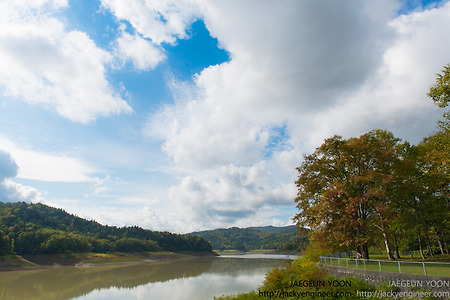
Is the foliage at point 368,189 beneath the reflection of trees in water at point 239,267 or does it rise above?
above

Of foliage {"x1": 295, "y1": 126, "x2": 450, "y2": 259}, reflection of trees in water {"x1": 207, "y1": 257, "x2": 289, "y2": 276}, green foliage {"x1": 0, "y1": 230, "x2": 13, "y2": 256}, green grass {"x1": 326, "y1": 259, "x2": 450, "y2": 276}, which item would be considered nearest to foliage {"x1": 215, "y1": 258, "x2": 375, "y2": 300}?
green grass {"x1": 326, "y1": 259, "x2": 450, "y2": 276}

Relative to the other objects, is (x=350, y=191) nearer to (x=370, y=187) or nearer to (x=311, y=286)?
(x=370, y=187)

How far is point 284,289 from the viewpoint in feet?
55.8

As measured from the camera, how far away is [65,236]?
3506 inches

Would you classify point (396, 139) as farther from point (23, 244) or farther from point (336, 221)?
point (23, 244)

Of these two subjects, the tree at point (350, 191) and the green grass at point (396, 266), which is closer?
the green grass at point (396, 266)

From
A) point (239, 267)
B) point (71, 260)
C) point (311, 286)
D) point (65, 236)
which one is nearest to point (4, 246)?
point (71, 260)

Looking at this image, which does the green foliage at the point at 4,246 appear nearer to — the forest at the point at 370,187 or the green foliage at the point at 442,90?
the forest at the point at 370,187

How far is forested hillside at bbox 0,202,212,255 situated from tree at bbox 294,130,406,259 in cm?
7781

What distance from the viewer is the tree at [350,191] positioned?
79.8 ft

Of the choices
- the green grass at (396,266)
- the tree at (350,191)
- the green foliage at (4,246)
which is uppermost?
the tree at (350,191)

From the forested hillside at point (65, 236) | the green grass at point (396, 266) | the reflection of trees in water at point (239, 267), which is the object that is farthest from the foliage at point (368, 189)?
the forested hillside at point (65, 236)

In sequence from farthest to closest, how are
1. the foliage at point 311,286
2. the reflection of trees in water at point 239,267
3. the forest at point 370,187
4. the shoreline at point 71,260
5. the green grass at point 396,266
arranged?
the shoreline at point 71,260, the reflection of trees in water at point 239,267, the forest at point 370,187, the foliage at point 311,286, the green grass at point 396,266

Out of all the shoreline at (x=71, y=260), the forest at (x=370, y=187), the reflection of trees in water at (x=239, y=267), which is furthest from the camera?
the shoreline at (x=71, y=260)
